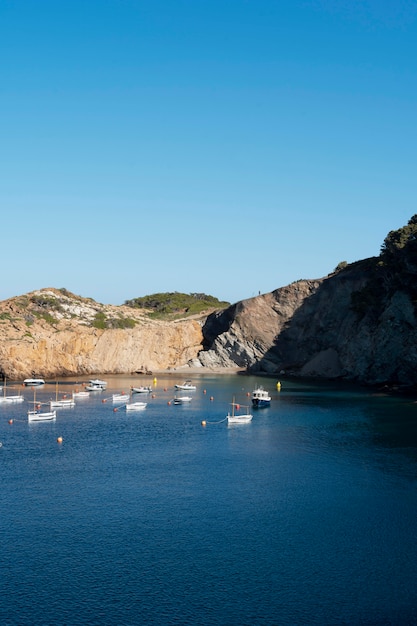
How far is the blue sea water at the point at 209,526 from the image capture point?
32.4 meters

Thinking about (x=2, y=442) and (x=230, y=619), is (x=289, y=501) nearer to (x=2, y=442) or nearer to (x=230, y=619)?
(x=230, y=619)

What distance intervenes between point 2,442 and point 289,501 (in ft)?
127

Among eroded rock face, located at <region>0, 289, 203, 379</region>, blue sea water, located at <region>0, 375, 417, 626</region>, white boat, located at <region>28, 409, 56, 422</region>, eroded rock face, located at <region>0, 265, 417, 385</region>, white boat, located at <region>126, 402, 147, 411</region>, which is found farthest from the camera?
eroded rock face, located at <region>0, 289, 203, 379</region>

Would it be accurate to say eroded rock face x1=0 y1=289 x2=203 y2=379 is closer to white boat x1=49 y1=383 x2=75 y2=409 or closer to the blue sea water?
white boat x1=49 y1=383 x2=75 y2=409

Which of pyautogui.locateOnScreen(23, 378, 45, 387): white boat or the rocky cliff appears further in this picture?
the rocky cliff

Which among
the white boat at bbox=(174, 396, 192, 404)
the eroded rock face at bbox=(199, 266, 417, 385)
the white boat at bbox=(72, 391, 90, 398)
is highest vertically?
the eroded rock face at bbox=(199, 266, 417, 385)

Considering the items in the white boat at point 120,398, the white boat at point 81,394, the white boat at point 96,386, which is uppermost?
Result: the white boat at point 96,386

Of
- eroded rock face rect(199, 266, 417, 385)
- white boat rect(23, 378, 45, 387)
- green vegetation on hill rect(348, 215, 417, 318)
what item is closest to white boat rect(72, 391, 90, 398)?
white boat rect(23, 378, 45, 387)

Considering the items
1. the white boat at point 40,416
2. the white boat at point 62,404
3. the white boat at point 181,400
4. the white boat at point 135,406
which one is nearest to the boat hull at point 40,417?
the white boat at point 40,416

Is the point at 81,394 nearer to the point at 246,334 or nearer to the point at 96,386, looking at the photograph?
the point at 96,386

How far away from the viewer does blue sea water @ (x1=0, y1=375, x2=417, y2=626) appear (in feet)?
106

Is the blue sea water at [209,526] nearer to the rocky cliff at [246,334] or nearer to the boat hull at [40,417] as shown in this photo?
the boat hull at [40,417]

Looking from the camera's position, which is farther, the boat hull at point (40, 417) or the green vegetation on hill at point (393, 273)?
Result: the green vegetation on hill at point (393, 273)

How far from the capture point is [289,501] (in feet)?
162
